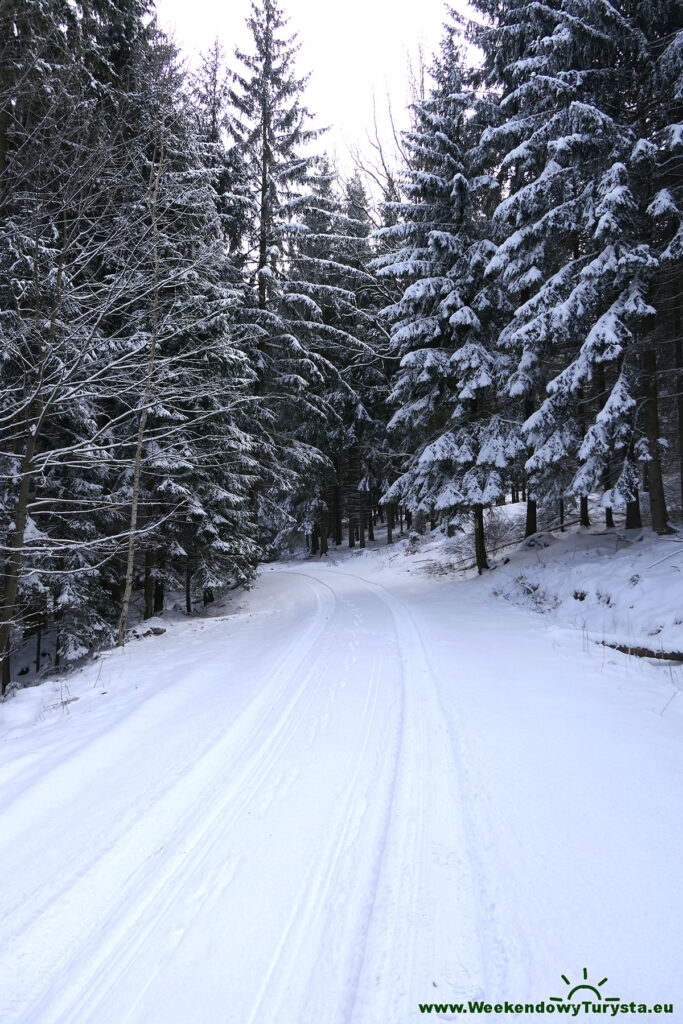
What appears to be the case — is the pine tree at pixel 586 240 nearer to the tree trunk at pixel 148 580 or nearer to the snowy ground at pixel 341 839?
the snowy ground at pixel 341 839

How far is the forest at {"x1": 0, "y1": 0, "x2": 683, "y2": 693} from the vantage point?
6.00 m

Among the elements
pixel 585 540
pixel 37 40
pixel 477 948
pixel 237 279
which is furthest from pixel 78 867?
pixel 237 279

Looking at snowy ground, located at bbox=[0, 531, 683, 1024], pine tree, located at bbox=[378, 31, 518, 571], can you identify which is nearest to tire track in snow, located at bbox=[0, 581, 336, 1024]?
snowy ground, located at bbox=[0, 531, 683, 1024]

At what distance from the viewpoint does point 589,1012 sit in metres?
1.68

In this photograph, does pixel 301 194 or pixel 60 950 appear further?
pixel 301 194

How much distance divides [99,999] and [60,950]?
39cm

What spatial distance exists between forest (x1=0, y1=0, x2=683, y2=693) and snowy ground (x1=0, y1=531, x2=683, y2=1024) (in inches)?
119

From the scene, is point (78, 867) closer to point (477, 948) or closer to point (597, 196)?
point (477, 948)

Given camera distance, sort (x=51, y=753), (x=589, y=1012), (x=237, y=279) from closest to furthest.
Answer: (x=589, y=1012), (x=51, y=753), (x=237, y=279)

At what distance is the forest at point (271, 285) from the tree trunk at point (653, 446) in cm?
5

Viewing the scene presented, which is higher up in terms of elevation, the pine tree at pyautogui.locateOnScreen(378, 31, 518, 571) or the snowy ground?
the pine tree at pyautogui.locateOnScreen(378, 31, 518, 571)

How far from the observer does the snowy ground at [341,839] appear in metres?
1.83

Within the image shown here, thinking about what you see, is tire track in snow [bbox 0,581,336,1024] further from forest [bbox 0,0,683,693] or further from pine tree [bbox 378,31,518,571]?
pine tree [bbox 378,31,518,571]

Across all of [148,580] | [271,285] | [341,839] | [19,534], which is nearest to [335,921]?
[341,839]
